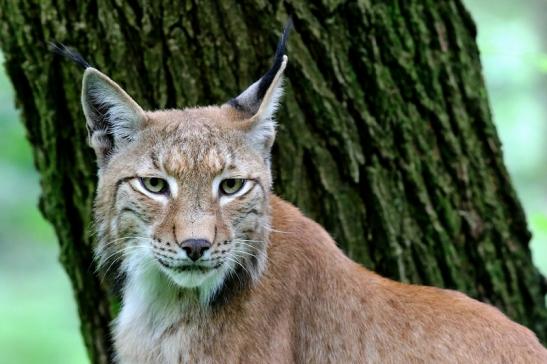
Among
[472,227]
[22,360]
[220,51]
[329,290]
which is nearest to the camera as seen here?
[329,290]

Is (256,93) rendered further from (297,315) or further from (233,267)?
(297,315)

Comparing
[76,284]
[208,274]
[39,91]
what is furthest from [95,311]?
[208,274]

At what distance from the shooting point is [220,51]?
6324 mm

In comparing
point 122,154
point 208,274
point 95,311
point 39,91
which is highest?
point 39,91

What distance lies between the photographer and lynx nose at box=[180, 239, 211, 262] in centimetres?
495

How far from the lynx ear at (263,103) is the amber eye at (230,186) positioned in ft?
0.99

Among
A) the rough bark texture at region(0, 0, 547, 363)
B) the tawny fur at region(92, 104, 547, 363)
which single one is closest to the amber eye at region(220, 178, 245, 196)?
the tawny fur at region(92, 104, 547, 363)

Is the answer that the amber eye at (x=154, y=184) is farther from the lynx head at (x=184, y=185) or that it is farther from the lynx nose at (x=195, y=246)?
the lynx nose at (x=195, y=246)

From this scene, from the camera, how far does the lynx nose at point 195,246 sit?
495 centimetres

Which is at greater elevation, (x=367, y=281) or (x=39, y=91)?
(x=39, y=91)

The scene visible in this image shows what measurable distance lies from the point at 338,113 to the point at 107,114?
170cm

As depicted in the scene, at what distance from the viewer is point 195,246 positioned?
4.95 metres

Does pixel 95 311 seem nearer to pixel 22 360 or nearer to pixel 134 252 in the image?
pixel 134 252

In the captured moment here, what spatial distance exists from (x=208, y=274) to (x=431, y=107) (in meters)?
2.23
